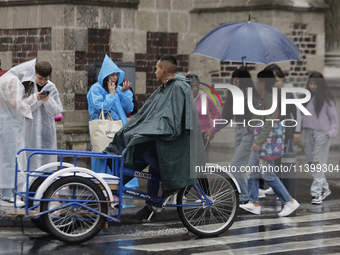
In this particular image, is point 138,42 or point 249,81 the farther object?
point 138,42

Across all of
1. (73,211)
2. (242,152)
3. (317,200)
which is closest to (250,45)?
(242,152)

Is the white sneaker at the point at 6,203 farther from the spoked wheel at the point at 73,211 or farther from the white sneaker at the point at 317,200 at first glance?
the white sneaker at the point at 317,200

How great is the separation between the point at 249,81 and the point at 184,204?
8.33 feet

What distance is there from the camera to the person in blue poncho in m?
8.06

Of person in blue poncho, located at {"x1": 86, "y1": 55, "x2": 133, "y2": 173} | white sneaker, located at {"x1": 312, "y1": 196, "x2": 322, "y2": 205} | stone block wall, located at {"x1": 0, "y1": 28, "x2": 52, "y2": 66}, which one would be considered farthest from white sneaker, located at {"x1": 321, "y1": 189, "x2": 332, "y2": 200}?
stone block wall, located at {"x1": 0, "y1": 28, "x2": 52, "y2": 66}

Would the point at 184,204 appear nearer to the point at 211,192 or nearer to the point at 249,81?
the point at 211,192

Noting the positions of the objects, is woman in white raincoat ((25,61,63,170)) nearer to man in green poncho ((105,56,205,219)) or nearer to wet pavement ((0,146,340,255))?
wet pavement ((0,146,340,255))

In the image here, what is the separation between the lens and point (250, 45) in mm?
8602

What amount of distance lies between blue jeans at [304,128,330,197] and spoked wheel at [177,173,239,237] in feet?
8.26

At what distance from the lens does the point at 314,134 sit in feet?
30.0

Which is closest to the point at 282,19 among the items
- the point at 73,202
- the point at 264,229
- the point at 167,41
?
the point at 167,41

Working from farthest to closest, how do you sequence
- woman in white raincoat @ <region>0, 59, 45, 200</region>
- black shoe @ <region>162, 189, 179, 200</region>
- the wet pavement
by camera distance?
woman in white raincoat @ <region>0, 59, 45, 200</region> < black shoe @ <region>162, 189, 179, 200</region> < the wet pavement

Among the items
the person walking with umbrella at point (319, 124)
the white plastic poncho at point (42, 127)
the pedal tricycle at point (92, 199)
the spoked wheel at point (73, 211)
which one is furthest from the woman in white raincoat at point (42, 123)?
the person walking with umbrella at point (319, 124)

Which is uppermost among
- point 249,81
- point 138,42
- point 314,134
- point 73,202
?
point 138,42
